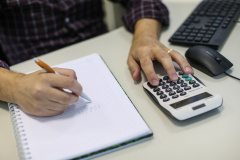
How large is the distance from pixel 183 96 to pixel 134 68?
0.16 m

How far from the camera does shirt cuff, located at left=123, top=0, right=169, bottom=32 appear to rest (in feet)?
2.67

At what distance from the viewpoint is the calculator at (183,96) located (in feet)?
1.55

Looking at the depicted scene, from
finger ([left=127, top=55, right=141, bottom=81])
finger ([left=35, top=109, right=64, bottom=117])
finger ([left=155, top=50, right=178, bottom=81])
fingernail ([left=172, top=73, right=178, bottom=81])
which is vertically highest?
finger ([left=155, top=50, right=178, bottom=81])

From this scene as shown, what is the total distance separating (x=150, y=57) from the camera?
0.62 m

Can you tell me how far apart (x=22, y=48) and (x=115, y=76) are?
1.55 ft

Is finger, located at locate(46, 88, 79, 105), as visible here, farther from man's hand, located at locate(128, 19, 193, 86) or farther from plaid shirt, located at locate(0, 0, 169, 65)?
plaid shirt, located at locate(0, 0, 169, 65)

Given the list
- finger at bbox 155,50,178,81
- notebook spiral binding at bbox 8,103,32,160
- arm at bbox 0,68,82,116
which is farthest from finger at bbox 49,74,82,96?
finger at bbox 155,50,178,81

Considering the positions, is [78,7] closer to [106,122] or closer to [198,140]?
[106,122]

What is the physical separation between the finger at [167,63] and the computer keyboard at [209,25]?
5.3 inches

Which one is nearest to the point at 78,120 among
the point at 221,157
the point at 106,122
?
the point at 106,122

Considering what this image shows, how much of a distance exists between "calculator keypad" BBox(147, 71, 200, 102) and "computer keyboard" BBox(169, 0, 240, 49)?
6.8 inches

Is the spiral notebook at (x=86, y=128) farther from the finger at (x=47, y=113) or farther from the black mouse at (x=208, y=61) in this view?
the black mouse at (x=208, y=61)

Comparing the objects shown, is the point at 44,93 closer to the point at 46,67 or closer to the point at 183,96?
the point at 46,67

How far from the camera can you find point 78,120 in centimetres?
50
